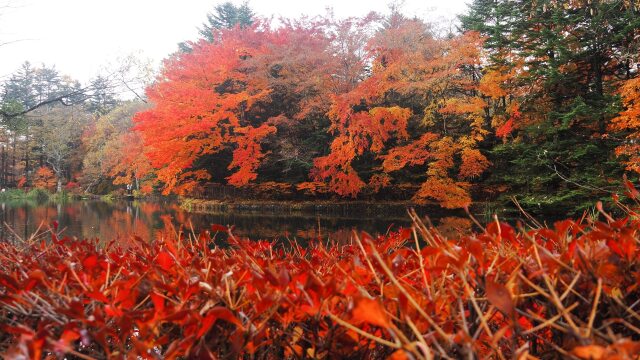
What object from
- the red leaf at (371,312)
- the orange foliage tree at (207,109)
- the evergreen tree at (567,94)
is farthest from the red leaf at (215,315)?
the orange foliage tree at (207,109)

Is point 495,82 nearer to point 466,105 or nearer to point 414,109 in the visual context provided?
point 466,105

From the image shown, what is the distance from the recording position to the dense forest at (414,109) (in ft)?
32.8

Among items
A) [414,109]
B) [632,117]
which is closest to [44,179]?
[414,109]

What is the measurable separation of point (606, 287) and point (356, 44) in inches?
574

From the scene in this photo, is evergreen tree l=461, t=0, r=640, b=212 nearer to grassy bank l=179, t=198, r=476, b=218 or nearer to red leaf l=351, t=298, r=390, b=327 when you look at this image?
grassy bank l=179, t=198, r=476, b=218

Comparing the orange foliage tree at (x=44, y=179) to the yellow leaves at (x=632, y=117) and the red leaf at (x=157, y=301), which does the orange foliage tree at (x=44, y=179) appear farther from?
the red leaf at (x=157, y=301)

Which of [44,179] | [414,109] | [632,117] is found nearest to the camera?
[632,117]

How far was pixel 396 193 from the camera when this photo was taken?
1490 cm

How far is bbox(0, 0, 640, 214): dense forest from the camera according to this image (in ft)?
32.8

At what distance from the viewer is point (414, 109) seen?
48.8 feet

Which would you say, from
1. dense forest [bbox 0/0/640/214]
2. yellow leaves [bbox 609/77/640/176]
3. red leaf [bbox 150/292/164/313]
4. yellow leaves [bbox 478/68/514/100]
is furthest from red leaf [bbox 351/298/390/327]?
yellow leaves [bbox 478/68/514/100]

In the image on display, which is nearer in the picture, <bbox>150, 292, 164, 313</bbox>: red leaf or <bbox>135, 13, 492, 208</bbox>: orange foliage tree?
<bbox>150, 292, 164, 313</bbox>: red leaf

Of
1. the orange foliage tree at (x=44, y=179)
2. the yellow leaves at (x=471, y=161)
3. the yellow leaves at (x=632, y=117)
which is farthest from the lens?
the orange foliage tree at (x=44, y=179)

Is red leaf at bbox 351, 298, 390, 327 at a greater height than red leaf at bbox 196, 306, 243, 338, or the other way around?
red leaf at bbox 351, 298, 390, 327
